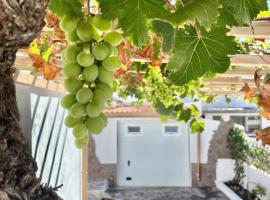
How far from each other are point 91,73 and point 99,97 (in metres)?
0.05

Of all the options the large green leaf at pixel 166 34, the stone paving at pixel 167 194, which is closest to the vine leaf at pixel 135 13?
the large green leaf at pixel 166 34

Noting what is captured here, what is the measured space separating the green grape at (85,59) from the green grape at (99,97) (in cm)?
6

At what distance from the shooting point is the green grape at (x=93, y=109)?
728 millimetres

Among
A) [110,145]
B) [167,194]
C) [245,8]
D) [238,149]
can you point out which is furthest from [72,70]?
[110,145]

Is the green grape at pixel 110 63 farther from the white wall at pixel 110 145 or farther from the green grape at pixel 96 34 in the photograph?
the white wall at pixel 110 145

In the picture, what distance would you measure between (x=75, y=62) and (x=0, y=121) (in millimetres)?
250

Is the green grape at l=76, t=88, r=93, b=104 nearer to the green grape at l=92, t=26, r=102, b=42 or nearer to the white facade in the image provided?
the green grape at l=92, t=26, r=102, b=42

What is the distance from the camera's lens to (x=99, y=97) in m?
0.72

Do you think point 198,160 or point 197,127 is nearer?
point 197,127

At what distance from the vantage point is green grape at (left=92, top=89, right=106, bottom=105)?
0.72 meters

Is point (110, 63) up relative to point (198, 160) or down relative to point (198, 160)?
up

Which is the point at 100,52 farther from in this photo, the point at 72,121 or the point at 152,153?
the point at 152,153

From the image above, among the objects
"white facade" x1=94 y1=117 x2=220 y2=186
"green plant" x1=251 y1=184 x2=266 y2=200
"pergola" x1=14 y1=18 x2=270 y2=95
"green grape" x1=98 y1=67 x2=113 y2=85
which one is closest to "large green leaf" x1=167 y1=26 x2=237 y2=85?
"green grape" x1=98 y1=67 x2=113 y2=85

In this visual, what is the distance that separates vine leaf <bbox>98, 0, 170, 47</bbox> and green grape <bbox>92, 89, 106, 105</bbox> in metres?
0.12
